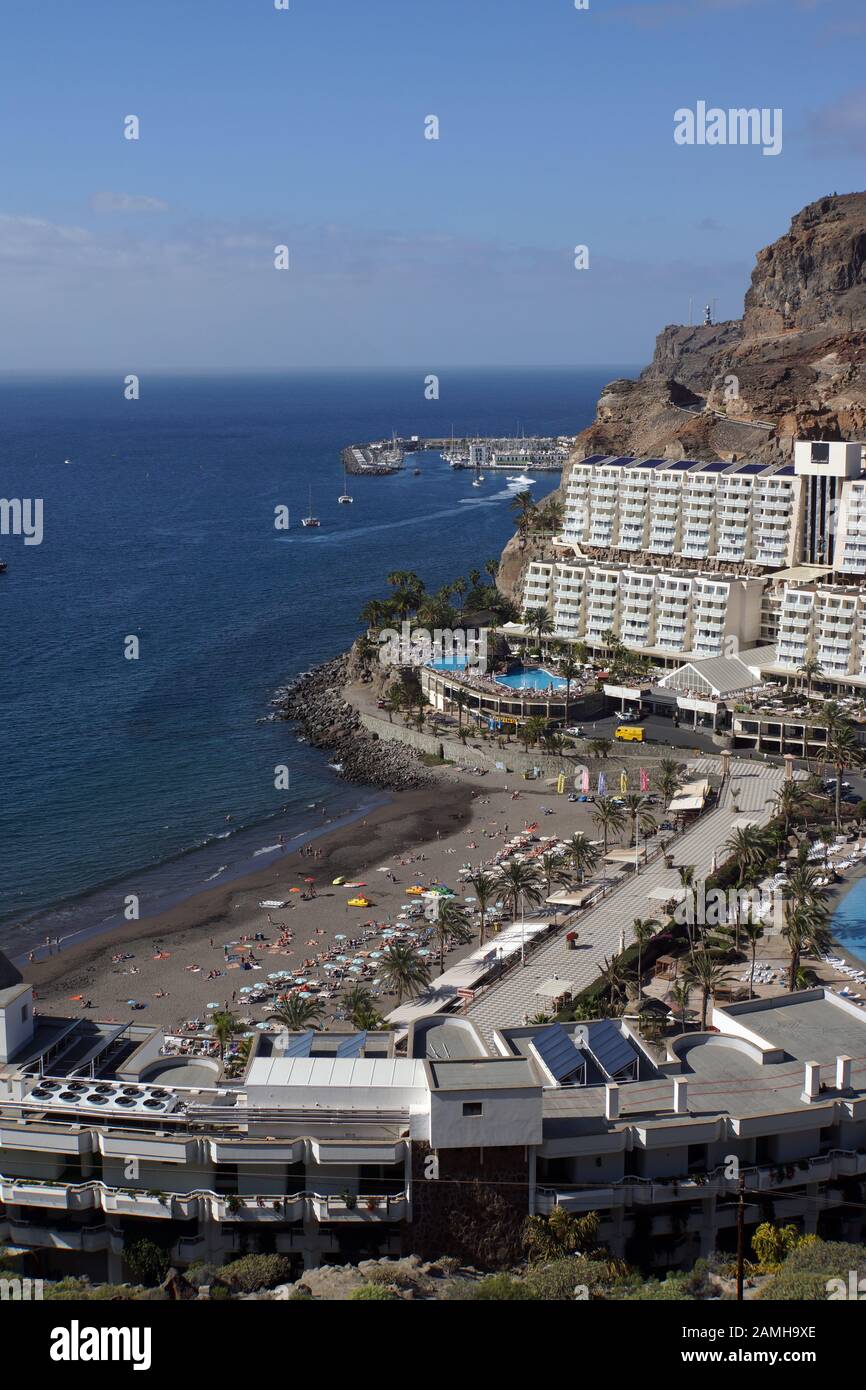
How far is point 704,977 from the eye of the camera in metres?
38.9

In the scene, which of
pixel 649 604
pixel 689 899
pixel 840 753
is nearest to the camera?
pixel 689 899

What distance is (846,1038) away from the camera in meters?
31.3

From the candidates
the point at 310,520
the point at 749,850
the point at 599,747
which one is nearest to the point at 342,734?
the point at 599,747

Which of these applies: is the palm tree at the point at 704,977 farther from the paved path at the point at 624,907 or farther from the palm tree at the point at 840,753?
the palm tree at the point at 840,753

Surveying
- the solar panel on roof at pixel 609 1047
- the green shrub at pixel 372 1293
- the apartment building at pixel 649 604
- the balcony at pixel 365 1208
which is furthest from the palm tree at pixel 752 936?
the apartment building at pixel 649 604

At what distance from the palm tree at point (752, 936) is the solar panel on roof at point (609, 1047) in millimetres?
11906

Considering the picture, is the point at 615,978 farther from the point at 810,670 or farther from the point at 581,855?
the point at 810,670

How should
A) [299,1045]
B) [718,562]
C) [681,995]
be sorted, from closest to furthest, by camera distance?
[299,1045] < [681,995] < [718,562]

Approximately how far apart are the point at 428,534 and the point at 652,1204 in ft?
394

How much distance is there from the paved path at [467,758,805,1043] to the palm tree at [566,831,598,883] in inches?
87.6

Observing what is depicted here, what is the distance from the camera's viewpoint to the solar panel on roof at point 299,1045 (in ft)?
95.3

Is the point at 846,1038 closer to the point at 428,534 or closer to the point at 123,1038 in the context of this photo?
the point at 123,1038

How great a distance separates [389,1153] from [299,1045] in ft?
14.3
